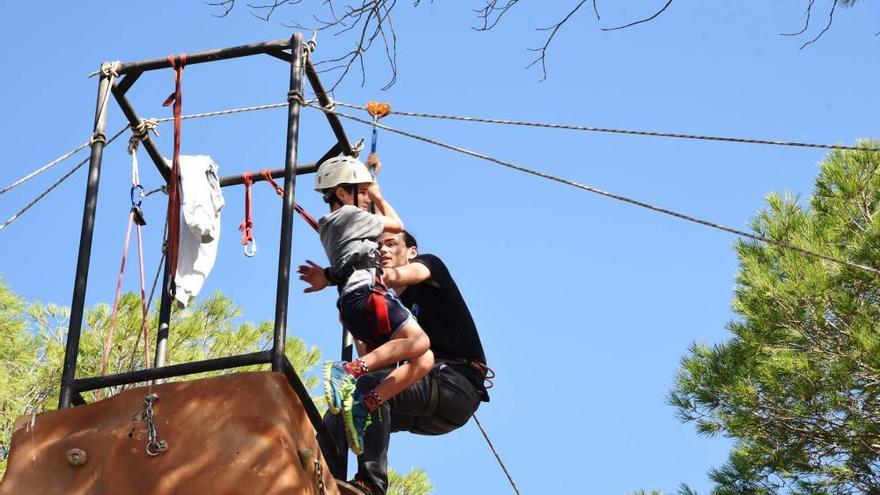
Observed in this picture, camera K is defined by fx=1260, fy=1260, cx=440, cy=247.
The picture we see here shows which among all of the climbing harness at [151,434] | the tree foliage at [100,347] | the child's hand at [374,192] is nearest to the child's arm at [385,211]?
the child's hand at [374,192]

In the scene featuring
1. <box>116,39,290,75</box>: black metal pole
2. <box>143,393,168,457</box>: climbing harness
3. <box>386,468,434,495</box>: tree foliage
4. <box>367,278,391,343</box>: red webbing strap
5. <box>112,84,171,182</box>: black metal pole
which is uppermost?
<box>386,468,434,495</box>: tree foliage

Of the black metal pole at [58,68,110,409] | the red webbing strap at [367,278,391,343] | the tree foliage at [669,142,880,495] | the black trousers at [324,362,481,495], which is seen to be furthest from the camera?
the tree foliage at [669,142,880,495]

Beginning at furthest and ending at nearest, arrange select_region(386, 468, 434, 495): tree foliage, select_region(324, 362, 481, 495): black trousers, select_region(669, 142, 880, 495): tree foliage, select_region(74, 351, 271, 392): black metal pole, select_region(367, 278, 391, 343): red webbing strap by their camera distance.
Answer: select_region(386, 468, 434, 495): tree foliage
select_region(669, 142, 880, 495): tree foliage
select_region(324, 362, 481, 495): black trousers
select_region(367, 278, 391, 343): red webbing strap
select_region(74, 351, 271, 392): black metal pole

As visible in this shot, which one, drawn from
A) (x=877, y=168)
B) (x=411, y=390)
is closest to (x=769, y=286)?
(x=877, y=168)

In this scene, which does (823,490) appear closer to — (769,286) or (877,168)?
(769,286)

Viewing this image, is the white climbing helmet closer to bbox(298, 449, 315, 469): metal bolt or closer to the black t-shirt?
the black t-shirt

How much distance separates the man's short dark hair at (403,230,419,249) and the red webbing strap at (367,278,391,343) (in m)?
1.02

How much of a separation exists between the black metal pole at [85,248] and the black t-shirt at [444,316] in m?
1.43

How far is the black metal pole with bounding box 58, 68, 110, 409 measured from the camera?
15.4 ft

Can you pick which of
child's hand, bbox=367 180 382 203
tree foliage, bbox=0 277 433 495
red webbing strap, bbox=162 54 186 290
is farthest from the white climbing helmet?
tree foliage, bbox=0 277 433 495

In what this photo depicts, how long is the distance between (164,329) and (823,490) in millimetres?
7118

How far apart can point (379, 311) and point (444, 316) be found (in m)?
0.80

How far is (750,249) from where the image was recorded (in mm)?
12617

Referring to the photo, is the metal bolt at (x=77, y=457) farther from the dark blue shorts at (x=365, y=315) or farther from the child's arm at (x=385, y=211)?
the child's arm at (x=385, y=211)
